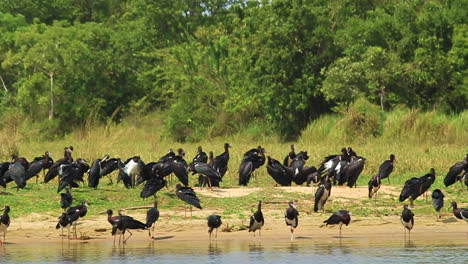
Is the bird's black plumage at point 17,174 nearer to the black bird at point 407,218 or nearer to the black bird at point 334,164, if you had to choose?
the black bird at point 334,164

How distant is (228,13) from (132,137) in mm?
13809

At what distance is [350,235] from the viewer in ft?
55.3

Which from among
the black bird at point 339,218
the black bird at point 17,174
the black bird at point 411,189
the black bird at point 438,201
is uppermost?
the black bird at point 17,174

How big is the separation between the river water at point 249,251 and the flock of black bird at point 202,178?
31cm

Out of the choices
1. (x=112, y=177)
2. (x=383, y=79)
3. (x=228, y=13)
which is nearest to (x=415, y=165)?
(x=112, y=177)

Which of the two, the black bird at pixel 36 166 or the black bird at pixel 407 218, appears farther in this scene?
the black bird at pixel 36 166

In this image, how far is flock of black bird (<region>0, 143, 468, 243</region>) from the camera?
1616cm

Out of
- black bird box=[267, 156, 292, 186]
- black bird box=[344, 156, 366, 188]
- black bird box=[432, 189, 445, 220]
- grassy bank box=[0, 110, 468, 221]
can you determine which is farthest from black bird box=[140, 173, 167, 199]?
black bird box=[432, 189, 445, 220]

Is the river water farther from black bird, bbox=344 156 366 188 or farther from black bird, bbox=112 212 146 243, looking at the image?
black bird, bbox=344 156 366 188

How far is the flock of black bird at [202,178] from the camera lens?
16156mm

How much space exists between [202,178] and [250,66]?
59.9ft

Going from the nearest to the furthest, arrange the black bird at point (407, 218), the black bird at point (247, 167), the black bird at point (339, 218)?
1. the black bird at point (407, 218)
2. the black bird at point (339, 218)
3. the black bird at point (247, 167)

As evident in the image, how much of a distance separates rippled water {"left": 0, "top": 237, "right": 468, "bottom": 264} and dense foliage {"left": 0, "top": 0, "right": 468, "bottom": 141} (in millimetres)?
18219

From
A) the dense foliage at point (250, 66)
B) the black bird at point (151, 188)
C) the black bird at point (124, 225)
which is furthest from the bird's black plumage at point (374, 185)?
the dense foliage at point (250, 66)
